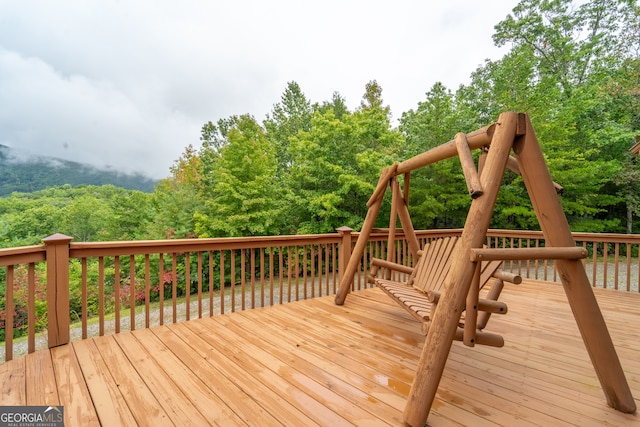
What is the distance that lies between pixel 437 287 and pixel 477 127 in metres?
8.76

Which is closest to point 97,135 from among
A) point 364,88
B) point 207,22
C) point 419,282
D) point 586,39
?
point 207,22

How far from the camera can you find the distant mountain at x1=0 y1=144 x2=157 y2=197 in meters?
19.9

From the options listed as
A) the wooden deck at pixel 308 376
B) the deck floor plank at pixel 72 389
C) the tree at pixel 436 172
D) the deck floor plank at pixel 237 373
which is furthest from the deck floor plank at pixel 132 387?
the tree at pixel 436 172

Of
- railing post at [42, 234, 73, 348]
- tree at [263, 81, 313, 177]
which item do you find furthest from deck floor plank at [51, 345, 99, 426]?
tree at [263, 81, 313, 177]

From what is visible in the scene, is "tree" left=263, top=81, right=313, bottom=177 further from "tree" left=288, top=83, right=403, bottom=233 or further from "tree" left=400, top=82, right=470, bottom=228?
"tree" left=400, top=82, right=470, bottom=228

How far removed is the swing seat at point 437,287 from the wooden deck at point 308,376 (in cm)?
34

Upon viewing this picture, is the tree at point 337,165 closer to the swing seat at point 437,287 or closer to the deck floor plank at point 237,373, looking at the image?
the swing seat at point 437,287

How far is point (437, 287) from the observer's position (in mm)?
2283

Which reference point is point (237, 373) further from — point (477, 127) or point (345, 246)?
point (477, 127)

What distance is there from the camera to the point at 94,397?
155cm

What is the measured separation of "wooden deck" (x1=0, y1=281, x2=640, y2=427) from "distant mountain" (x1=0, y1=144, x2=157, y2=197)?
1838cm

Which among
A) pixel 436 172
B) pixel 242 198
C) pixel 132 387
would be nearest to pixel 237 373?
pixel 132 387

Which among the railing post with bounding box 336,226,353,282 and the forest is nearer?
the railing post with bounding box 336,226,353,282

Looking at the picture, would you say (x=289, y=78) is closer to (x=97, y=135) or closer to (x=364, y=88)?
(x=364, y=88)
